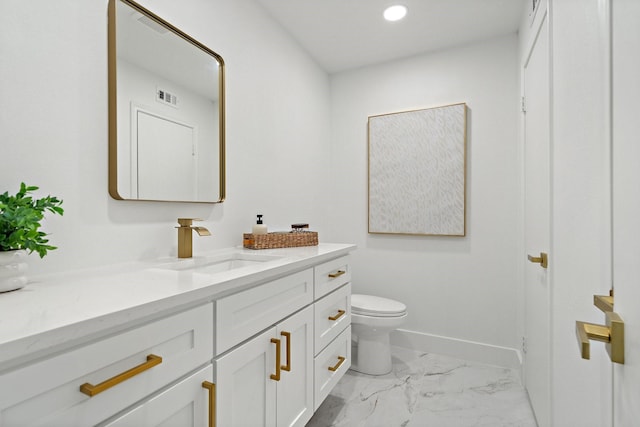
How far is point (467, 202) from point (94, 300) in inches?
94.0

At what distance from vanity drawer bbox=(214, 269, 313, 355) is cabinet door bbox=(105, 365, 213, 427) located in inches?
4.0

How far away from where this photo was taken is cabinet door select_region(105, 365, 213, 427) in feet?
2.35

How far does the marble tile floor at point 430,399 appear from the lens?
172 centimetres

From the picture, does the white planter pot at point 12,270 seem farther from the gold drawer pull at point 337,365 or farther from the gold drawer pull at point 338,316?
the gold drawer pull at point 337,365

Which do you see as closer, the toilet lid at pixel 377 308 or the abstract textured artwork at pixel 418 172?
the toilet lid at pixel 377 308

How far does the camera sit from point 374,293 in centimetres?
275

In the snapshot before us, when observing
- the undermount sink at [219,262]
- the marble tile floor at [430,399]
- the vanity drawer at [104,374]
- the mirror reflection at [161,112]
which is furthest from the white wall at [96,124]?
the marble tile floor at [430,399]

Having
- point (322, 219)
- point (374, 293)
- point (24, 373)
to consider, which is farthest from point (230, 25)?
point (374, 293)

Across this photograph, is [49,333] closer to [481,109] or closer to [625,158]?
[625,158]

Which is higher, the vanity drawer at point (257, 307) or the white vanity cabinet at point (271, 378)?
the vanity drawer at point (257, 307)

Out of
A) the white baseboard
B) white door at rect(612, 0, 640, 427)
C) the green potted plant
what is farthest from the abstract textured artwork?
the green potted plant

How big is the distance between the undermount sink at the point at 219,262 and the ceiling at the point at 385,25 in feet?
5.20

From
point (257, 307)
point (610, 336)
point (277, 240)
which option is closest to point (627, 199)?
point (610, 336)

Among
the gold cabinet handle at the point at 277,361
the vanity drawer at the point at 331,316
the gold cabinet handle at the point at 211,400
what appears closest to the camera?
the gold cabinet handle at the point at 211,400
